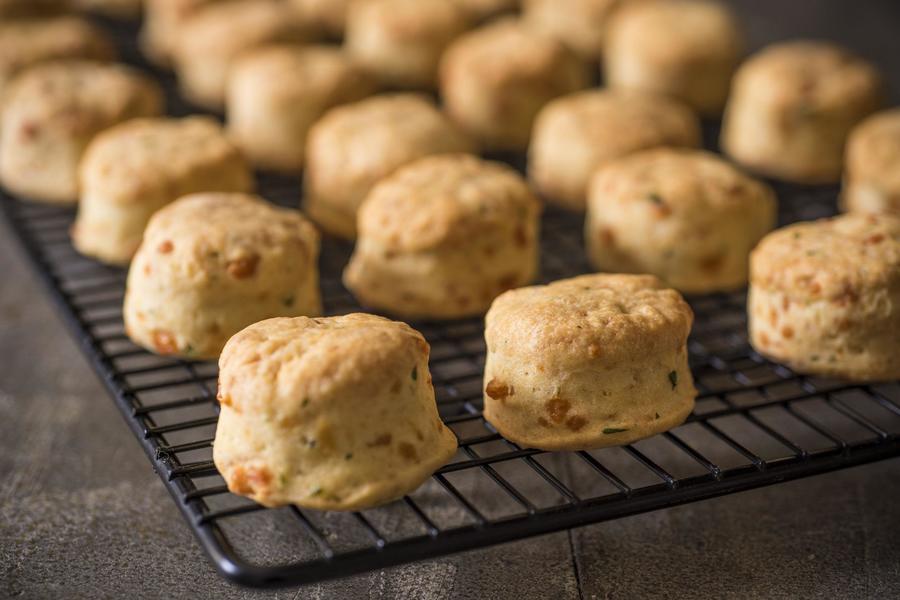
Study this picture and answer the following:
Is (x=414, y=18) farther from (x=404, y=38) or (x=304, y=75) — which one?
(x=304, y=75)

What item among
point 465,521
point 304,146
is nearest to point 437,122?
point 304,146

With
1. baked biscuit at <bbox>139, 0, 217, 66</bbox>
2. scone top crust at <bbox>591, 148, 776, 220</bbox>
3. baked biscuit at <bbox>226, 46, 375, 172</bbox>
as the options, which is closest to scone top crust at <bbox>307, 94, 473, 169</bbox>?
baked biscuit at <bbox>226, 46, 375, 172</bbox>

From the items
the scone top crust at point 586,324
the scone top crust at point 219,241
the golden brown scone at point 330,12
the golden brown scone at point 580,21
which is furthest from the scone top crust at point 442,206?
the golden brown scone at point 330,12

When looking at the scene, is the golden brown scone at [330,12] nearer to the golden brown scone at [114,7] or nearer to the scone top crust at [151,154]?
the golden brown scone at [114,7]

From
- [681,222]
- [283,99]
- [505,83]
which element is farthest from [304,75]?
[681,222]

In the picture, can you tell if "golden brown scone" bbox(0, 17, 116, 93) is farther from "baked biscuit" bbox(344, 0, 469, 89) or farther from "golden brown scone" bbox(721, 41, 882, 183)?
"golden brown scone" bbox(721, 41, 882, 183)

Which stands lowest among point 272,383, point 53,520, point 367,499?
point 53,520

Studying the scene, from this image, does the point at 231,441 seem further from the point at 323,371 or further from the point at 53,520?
the point at 53,520
